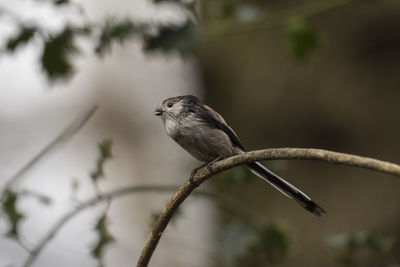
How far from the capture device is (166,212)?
209 cm

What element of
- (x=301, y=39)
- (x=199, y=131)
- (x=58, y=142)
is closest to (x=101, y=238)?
(x=58, y=142)

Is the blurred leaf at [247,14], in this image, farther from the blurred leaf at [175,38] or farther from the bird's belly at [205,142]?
the bird's belly at [205,142]

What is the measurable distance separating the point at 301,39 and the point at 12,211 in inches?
80.4

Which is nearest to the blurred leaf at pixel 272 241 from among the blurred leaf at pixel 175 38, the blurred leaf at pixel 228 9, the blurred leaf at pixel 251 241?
the blurred leaf at pixel 251 241

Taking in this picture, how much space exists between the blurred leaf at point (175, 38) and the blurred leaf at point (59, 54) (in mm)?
514

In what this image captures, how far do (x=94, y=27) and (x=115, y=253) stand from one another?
388cm

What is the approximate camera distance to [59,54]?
337 cm

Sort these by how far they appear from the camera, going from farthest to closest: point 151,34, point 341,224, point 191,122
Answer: point 341,224, point 151,34, point 191,122

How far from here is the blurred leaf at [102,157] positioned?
2.50 meters

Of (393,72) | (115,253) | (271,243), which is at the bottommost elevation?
(115,253)

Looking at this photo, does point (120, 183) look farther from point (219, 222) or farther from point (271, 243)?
point (271, 243)

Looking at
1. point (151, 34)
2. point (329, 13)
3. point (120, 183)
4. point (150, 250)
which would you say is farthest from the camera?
point (120, 183)

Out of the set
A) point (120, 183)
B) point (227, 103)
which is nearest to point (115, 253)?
point (227, 103)

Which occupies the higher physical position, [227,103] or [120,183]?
[227,103]
